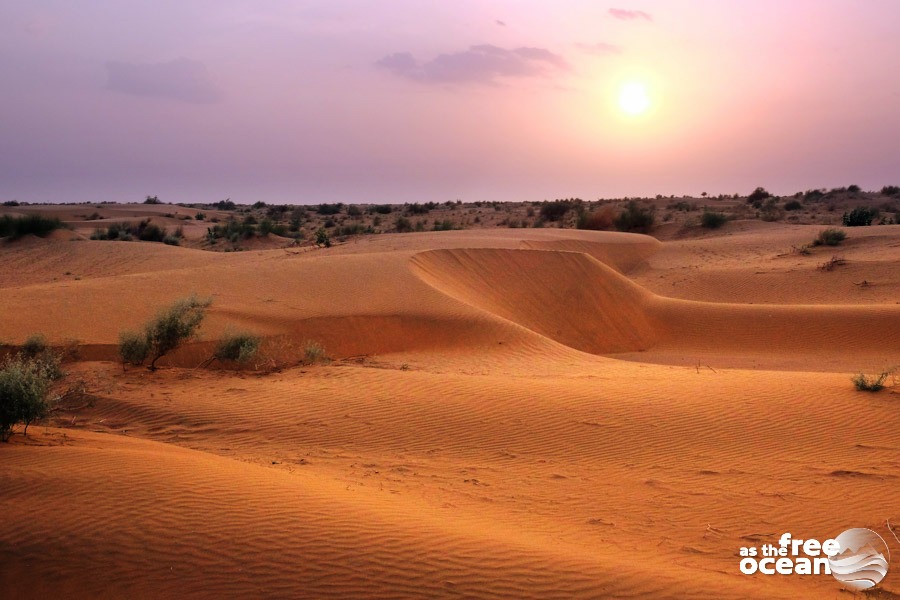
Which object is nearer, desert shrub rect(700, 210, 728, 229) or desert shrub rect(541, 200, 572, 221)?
desert shrub rect(700, 210, 728, 229)

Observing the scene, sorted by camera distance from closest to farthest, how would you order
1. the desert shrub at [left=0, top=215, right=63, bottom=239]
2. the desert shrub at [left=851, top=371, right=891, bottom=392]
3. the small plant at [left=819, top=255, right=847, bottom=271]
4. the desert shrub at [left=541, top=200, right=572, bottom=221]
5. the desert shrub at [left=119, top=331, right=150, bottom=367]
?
the desert shrub at [left=851, top=371, right=891, bottom=392]
the desert shrub at [left=119, top=331, right=150, bottom=367]
the small plant at [left=819, top=255, right=847, bottom=271]
the desert shrub at [left=0, top=215, right=63, bottom=239]
the desert shrub at [left=541, top=200, right=572, bottom=221]

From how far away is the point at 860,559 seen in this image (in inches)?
200

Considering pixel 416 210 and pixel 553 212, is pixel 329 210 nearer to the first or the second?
pixel 416 210

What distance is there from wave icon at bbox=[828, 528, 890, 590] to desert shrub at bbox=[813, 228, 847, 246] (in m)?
28.1

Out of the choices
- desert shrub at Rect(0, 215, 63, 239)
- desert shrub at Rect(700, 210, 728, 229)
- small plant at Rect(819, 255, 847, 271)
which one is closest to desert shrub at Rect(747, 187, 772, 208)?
desert shrub at Rect(700, 210, 728, 229)

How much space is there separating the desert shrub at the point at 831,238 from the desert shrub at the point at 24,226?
35.3 metres

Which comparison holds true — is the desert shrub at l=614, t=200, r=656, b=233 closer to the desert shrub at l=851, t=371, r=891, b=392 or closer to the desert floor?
the desert floor

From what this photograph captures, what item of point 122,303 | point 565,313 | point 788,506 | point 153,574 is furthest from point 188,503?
point 565,313

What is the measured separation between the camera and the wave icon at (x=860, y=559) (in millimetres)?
4832

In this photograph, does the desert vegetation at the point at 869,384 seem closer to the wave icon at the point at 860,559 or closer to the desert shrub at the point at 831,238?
the wave icon at the point at 860,559

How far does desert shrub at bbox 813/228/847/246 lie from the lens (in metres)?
30.0

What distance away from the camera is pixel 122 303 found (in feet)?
48.4

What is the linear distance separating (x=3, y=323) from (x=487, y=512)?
10871 mm

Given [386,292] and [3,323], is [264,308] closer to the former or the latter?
[386,292]
